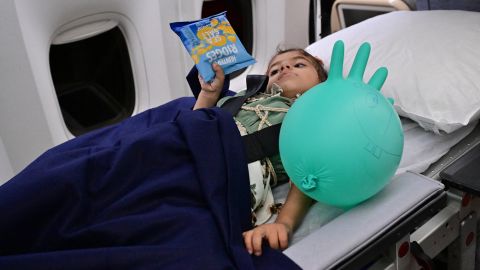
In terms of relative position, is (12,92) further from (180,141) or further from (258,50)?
(258,50)

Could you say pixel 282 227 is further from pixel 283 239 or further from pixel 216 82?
pixel 216 82

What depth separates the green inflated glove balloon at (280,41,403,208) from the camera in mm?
882

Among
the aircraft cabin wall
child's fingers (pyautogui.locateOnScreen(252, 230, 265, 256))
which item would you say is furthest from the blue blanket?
the aircraft cabin wall

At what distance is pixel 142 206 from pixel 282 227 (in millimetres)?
357

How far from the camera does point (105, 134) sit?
1.56 metres

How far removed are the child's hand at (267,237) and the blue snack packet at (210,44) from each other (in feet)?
1.91

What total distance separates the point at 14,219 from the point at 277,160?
A: 2.48 ft

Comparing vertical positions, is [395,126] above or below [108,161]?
above

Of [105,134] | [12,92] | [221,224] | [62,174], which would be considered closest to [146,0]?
[12,92]

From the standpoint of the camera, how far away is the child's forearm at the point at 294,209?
3.72ft

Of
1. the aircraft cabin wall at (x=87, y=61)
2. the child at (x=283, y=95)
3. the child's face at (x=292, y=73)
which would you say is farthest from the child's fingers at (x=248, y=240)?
the aircraft cabin wall at (x=87, y=61)

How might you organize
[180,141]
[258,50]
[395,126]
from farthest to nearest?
1. [258,50]
2. [180,141]
3. [395,126]

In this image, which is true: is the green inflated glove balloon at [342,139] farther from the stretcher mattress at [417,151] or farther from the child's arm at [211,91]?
the child's arm at [211,91]

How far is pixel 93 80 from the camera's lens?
7.84ft
